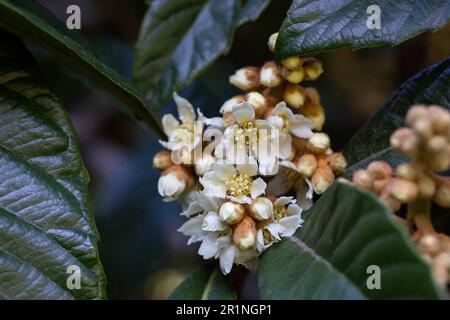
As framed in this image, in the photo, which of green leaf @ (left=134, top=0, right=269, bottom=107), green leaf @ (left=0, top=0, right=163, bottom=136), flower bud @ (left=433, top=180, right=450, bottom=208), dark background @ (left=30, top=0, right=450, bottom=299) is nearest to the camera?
flower bud @ (left=433, top=180, right=450, bottom=208)

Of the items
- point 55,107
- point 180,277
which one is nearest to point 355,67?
point 180,277

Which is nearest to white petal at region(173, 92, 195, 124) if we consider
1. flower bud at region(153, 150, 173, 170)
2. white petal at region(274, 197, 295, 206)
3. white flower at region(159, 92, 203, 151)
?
white flower at region(159, 92, 203, 151)

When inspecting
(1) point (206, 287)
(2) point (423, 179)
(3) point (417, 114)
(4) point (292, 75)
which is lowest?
(1) point (206, 287)

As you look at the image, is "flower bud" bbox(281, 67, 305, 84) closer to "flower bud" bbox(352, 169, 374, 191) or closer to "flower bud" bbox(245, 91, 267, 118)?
"flower bud" bbox(245, 91, 267, 118)

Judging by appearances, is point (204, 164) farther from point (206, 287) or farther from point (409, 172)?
point (409, 172)

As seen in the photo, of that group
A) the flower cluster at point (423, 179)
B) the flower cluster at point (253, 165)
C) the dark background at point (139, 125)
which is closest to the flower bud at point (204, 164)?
the flower cluster at point (253, 165)

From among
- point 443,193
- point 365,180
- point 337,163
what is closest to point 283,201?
point 337,163

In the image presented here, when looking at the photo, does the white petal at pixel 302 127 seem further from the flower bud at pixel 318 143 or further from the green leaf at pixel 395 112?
the green leaf at pixel 395 112
